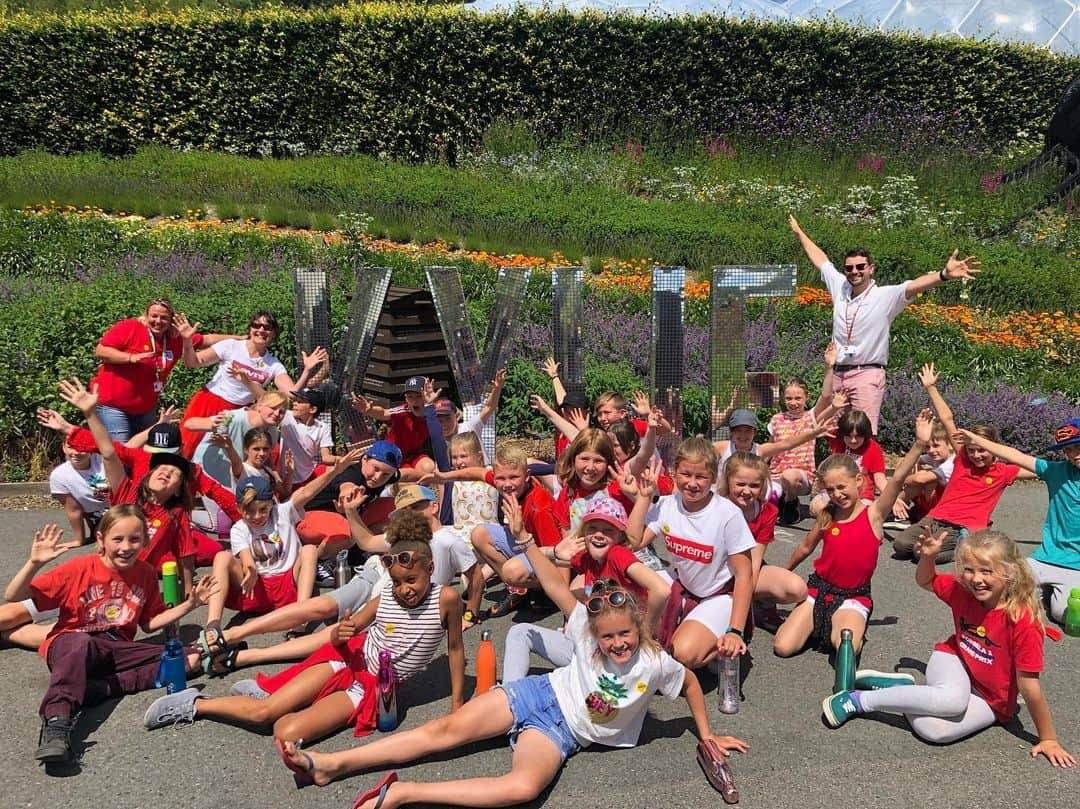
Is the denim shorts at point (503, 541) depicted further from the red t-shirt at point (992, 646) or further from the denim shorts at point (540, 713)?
the red t-shirt at point (992, 646)

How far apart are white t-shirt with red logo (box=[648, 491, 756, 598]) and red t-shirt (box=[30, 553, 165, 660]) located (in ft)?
9.07

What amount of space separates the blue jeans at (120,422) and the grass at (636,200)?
605 cm

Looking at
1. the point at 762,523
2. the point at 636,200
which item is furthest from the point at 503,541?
the point at 636,200

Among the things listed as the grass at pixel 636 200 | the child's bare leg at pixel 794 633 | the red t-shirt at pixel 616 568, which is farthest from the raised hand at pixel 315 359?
the grass at pixel 636 200

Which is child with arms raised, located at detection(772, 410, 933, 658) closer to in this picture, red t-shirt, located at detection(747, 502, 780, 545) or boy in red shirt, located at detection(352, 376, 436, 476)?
red t-shirt, located at detection(747, 502, 780, 545)

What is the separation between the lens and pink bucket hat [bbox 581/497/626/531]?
513 cm

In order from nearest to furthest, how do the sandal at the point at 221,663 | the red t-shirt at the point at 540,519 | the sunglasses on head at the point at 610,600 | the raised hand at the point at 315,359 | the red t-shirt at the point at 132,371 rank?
the sunglasses on head at the point at 610,600
the sandal at the point at 221,663
the red t-shirt at the point at 540,519
the red t-shirt at the point at 132,371
the raised hand at the point at 315,359

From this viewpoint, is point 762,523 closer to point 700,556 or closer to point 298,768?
point 700,556

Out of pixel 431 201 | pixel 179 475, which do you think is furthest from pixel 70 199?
pixel 179 475

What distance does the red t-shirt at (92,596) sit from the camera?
16.3ft

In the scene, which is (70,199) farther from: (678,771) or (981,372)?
(678,771)

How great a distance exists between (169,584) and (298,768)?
1776 millimetres

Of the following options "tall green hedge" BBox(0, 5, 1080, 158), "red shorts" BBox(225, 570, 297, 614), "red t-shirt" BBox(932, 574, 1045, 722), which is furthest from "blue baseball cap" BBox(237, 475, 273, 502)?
"tall green hedge" BBox(0, 5, 1080, 158)

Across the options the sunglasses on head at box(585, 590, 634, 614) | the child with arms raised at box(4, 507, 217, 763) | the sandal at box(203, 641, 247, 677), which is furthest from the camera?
the sandal at box(203, 641, 247, 677)
